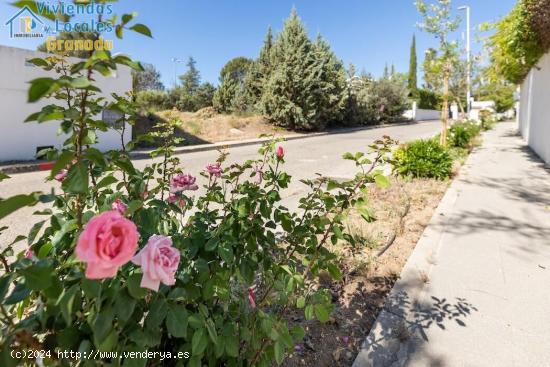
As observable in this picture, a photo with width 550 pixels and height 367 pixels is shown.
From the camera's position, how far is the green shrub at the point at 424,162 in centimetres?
654

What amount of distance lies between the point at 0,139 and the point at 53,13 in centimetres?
1122

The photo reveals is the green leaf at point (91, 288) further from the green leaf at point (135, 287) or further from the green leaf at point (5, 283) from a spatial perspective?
the green leaf at point (5, 283)

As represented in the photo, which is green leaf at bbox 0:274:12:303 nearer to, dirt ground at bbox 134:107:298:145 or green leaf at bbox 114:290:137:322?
green leaf at bbox 114:290:137:322

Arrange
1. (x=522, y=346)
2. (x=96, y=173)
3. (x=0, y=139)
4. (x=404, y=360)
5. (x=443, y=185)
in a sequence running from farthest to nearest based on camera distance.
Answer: (x=0, y=139)
(x=443, y=185)
(x=522, y=346)
(x=404, y=360)
(x=96, y=173)

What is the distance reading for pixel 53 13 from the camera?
0.80 meters

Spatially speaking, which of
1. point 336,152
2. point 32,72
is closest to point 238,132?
point 336,152

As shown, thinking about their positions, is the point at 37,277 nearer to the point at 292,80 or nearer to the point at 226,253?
the point at 226,253

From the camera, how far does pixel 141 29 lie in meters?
0.79

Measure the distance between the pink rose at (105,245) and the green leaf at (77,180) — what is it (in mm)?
144

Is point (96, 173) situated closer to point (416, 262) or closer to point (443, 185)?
point (416, 262)

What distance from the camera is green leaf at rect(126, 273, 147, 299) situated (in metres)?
0.80

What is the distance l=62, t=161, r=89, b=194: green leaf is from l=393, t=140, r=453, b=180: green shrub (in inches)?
250

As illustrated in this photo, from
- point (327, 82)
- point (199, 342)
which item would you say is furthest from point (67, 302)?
point (327, 82)

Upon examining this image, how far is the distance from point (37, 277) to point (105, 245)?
23 cm
